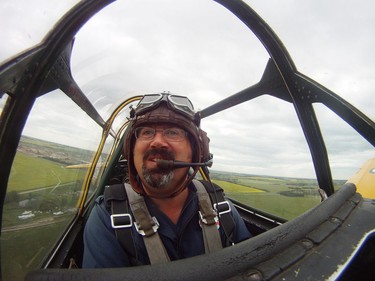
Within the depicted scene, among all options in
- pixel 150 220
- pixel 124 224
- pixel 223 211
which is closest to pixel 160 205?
pixel 150 220

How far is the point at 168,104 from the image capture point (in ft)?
5.19

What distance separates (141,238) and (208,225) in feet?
1.38

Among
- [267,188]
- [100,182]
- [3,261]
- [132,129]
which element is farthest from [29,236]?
[267,188]

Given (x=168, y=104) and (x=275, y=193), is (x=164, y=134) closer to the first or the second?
(x=168, y=104)

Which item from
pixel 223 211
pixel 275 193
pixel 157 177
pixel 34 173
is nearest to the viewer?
pixel 34 173

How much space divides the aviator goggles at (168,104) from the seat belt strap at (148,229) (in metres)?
0.60

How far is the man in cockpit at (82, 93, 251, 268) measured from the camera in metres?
1.19

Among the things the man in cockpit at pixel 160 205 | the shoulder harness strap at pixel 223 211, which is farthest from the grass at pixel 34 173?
the shoulder harness strap at pixel 223 211

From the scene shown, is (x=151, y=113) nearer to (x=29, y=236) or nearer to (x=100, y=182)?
(x=29, y=236)

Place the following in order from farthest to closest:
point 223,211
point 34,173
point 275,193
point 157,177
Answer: point 275,193, point 223,211, point 157,177, point 34,173

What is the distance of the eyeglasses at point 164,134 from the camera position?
1525mm

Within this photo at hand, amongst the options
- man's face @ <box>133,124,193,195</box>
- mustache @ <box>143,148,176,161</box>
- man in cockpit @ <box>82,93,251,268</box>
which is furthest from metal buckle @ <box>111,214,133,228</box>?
mustache @ <box>143,148,176,161</box>

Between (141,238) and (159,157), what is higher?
(159,157)

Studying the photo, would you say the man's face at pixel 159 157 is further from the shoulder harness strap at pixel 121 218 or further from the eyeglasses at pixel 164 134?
the shoulder harness strap at pixel 121 218
